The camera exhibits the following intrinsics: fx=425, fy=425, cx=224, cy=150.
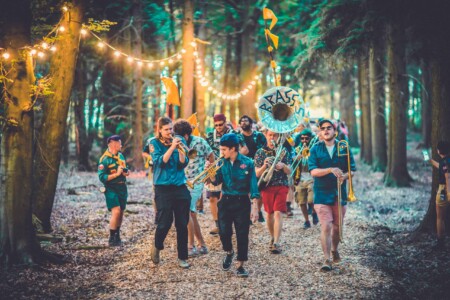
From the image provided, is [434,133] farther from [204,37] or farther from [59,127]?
[204,37]

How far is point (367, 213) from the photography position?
11.4m

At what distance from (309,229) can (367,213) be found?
2868mm

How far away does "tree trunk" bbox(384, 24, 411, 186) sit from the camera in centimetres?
1491

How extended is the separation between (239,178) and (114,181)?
107 inches

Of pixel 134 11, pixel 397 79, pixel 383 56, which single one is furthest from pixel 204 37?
pixel 397 79

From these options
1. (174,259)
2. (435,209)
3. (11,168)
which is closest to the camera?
(11,168)

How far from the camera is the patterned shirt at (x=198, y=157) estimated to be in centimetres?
761

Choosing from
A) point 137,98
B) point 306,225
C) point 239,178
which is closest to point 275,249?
point 239,178

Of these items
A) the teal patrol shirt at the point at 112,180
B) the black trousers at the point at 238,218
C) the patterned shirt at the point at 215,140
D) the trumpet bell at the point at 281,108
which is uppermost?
the trumpet bell at the point at 281,108

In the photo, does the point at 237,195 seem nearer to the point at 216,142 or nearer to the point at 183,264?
the point at 183,264

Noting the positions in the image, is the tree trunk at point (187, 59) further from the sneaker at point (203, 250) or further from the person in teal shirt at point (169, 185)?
the person in teal shirt at point (169, 185)

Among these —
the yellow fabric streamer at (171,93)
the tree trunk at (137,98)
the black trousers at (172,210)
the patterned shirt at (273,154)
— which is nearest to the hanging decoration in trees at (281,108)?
the patterned shirt at (273,154)

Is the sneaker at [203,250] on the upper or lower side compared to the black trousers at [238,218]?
lower

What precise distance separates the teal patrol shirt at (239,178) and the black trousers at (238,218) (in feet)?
0.33
